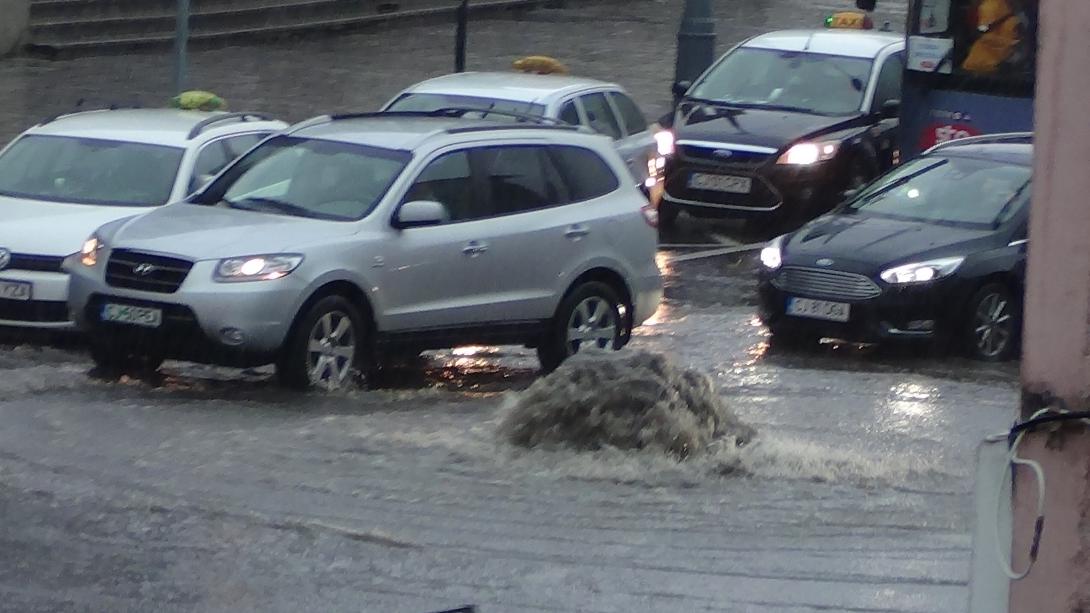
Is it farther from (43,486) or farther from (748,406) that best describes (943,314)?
(43,486)

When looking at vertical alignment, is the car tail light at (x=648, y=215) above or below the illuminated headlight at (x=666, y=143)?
above

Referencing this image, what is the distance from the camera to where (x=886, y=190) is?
15.4 m

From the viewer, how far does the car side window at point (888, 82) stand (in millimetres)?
19797

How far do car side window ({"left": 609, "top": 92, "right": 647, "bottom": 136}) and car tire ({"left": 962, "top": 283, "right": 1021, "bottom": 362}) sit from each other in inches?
168

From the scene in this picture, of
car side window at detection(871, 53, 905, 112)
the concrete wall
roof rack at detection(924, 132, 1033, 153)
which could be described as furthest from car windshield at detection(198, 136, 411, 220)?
the concrete wall

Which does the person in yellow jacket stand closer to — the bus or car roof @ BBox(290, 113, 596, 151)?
the bus

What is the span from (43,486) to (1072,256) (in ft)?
19.4

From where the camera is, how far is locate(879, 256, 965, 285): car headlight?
13.9m

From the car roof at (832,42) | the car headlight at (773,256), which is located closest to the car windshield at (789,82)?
the car roof at (832,42)

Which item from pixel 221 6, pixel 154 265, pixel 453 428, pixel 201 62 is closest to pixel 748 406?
pixel 453 428

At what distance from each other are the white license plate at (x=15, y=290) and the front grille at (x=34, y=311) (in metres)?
0.03

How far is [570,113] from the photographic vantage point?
1655cm

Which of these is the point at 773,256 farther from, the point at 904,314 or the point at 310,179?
the point at 310,179

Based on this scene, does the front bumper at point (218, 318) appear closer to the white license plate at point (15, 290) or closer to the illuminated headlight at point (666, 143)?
the white license plate at point (15, 290)
